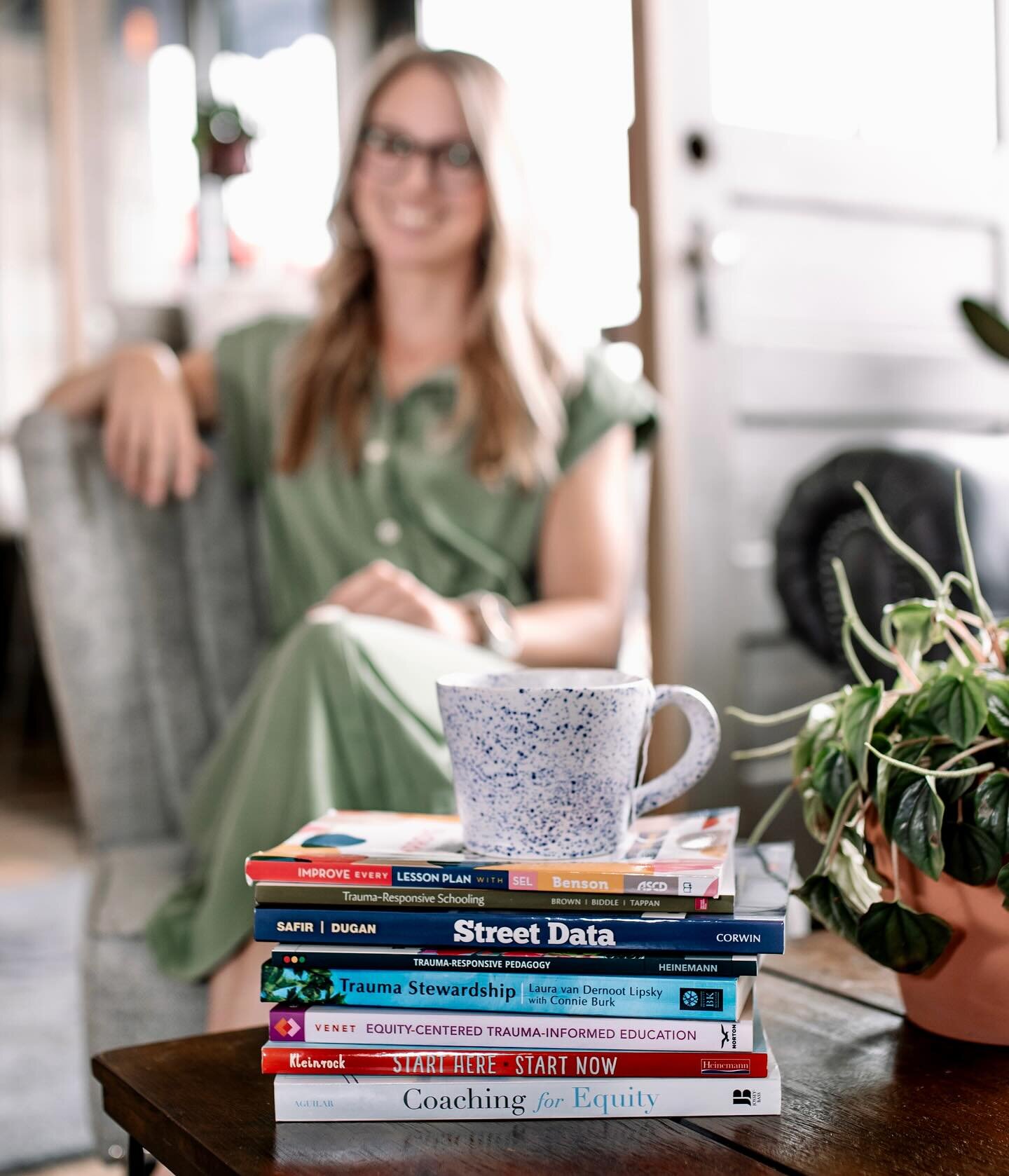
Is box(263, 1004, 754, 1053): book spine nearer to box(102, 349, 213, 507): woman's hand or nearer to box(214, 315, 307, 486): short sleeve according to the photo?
box(102, 349, 213, 507): woman's hand

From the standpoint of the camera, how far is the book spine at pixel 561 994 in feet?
1.82

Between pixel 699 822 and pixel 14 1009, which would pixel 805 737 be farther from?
A: pixel 14 1009

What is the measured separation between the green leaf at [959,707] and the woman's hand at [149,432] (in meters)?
1.07

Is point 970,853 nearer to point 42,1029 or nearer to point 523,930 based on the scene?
point 523,930

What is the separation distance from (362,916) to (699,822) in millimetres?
188

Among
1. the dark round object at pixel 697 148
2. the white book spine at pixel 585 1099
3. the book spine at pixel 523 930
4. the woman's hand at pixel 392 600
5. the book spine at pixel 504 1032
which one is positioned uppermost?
the dark round object at pixel 697 148

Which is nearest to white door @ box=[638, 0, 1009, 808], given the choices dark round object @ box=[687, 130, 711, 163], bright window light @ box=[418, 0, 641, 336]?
dark round object @ box=[687, 130, 711, 163]

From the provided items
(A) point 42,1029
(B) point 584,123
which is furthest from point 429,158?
(B) point 584,123

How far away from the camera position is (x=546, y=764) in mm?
593

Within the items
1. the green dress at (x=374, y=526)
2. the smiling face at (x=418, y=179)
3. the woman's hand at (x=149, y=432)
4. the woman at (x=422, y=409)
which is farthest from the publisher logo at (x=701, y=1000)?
the smiling face at (x=418, y=179)

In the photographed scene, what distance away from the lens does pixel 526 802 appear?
1.95ft

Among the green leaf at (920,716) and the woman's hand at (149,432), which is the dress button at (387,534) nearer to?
the woman's hand at (149,432)

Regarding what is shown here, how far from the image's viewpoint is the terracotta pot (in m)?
0.61

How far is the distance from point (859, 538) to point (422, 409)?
580 millimetres
